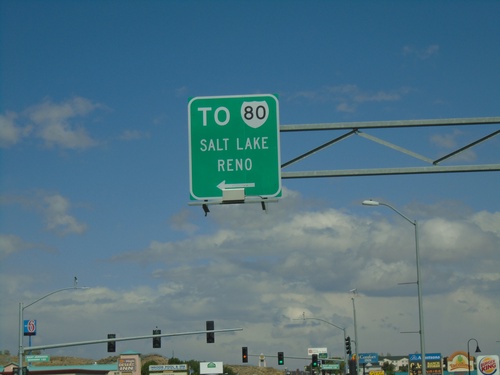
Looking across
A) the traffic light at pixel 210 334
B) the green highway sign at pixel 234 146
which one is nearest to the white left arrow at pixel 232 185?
the green highway sign at pixel 234 146

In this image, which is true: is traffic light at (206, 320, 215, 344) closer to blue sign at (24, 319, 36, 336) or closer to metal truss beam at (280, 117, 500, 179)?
metal truss beam at (280, 117, 500, 179)

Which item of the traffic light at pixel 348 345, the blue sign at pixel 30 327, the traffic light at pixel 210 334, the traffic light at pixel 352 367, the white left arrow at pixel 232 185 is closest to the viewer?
the white left arrow at pixel 232 185

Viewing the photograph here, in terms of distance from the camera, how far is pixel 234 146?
18.6 metres

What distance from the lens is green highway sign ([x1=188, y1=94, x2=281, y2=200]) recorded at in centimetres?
1853

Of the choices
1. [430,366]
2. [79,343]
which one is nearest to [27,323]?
[430,366]

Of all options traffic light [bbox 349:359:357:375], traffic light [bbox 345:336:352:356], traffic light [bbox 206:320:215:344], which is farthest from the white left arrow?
traffic light [bbox 345:336:352:356]

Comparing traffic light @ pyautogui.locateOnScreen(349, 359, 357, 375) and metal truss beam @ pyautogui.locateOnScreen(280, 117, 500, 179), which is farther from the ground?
metal truss beam @ pyautogui.locateOnScreen(280, 117, 500, 179)

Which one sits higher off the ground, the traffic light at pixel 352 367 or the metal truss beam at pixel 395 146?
the metal truss beam at pixel 395 146

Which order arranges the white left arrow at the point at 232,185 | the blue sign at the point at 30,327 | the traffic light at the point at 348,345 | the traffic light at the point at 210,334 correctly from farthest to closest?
1. the blue sign at the point at 30,327
2. the traffic light at the point at 348,345
3. the traffic light at the point at 210,334
4. the white left arrow at the point at 232,185

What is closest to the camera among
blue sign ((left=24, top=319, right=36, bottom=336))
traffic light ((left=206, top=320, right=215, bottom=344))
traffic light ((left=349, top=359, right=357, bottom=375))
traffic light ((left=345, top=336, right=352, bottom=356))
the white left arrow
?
the white left arrow

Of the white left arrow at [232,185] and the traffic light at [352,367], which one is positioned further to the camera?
the traffic light at [352,367]

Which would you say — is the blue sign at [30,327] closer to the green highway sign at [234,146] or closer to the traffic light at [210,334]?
the traffic light at [210,334]

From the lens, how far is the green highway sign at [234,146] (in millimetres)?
18531

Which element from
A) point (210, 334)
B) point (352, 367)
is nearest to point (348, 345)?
point (210, 334)
